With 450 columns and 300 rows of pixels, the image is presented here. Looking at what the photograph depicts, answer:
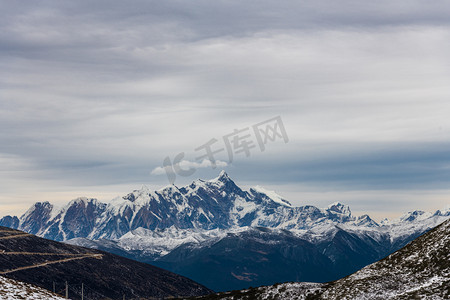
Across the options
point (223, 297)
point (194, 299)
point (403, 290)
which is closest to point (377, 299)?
point (403, 290)

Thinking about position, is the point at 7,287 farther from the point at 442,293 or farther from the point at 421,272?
the point at 421,272

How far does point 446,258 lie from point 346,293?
1921 centimetres

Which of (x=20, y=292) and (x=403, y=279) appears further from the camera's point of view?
(x=403, y=279)

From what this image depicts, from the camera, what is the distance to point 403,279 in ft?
382

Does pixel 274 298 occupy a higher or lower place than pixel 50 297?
lower

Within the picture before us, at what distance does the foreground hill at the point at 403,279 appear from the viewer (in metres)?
108

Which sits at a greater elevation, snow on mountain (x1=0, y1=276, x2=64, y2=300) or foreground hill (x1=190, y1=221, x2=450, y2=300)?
snow on mountain (x1=0, y1=276, x2=64, y2=300)

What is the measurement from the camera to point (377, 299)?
11156 cm

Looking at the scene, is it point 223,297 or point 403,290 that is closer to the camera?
point 403,290

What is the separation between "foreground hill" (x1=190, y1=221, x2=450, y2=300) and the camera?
108062 millimetres

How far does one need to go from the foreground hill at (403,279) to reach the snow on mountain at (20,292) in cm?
5933

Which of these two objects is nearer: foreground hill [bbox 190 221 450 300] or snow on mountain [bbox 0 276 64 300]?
snow on mountain [bbox 0 276 64 300]

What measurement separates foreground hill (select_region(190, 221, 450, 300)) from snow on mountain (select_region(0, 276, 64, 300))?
195 ft

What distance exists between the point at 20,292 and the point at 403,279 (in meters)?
71.6
